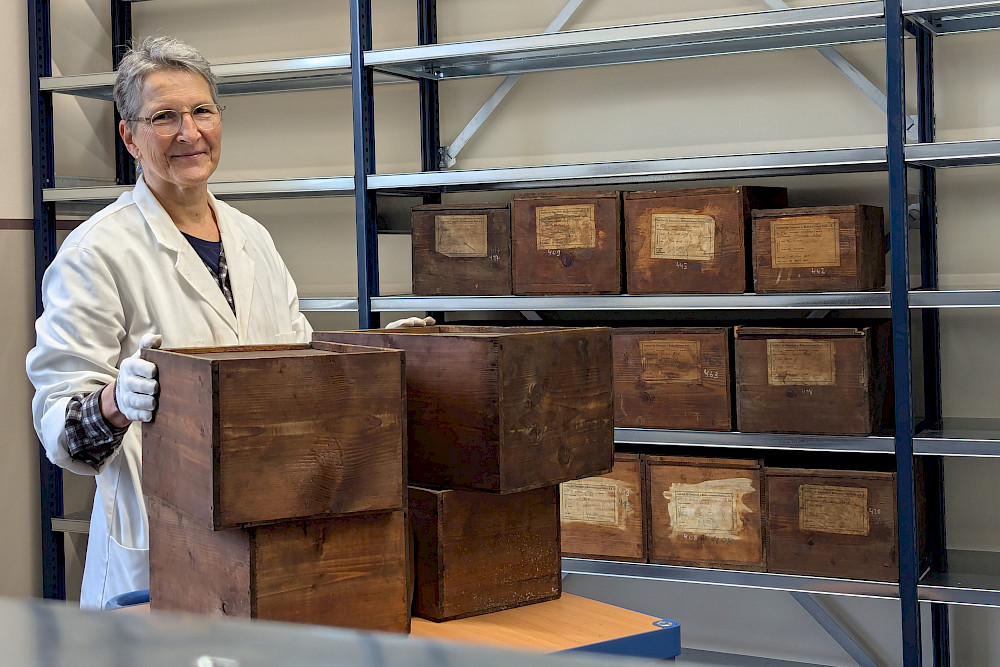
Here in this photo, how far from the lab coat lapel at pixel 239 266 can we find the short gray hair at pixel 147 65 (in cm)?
27

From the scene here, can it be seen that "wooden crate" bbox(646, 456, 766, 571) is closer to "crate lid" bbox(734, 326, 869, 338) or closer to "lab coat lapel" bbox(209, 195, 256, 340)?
"crate lid" bbox(734, 326, 869, 338)

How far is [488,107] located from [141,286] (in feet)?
6.54

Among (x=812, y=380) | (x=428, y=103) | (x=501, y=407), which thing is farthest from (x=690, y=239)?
(x=501, y=407)

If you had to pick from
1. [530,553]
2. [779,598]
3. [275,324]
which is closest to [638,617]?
[530,553]

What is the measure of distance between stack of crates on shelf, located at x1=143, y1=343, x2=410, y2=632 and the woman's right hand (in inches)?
0.7

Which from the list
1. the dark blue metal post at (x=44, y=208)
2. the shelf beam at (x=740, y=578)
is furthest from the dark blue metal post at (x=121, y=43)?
the shelf beam at (x=740, y=578)

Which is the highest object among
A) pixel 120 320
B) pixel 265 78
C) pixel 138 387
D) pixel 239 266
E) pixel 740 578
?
pixel 265 78

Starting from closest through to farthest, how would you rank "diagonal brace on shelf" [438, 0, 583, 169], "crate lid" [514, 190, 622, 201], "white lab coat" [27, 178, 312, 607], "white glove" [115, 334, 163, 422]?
"white glove" [115, 334, 163, 422] < "white lab coat" [27, 178, 312, 607] < "crate lid" [514, 190, 622, 201] < "diagonal brace on shelf" [438, 0, 583, 169]

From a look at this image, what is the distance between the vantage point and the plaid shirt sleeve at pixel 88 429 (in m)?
1.74

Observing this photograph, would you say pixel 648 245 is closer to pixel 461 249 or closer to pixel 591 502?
pixel 461 249

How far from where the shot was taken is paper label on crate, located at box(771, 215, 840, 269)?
283 cm

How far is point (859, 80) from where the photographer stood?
10.7ft

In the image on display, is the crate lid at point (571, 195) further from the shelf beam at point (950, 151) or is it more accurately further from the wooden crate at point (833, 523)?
the wooden crate at point (833, 523)

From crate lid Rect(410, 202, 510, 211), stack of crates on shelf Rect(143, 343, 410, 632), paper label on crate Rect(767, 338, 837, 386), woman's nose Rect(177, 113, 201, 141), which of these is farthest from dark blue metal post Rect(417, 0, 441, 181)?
stack of crates on shelf Rect(143, 343, 410, 632)
